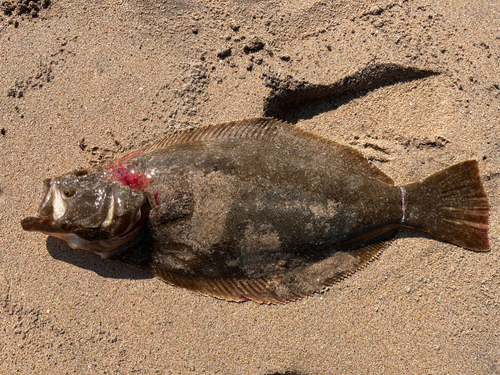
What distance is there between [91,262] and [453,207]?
327 cm

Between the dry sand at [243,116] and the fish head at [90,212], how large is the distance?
0.42 metres

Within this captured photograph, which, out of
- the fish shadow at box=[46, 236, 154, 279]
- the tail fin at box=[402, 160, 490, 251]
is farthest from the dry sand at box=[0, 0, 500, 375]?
the tail fin at box=[402, 160, 490, 251]

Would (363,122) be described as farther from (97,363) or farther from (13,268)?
(13,268)

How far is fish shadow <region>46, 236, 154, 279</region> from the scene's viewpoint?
3.00 m

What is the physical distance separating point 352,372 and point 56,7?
4468 mm

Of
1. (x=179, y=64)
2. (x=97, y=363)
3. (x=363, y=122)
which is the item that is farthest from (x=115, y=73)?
(x=97, y=363)

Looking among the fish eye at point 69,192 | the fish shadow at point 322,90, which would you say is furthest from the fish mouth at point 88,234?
the fish shadow at point 322,90

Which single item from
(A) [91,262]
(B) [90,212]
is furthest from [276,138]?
(A) [91,262]

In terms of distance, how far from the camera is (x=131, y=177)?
2.82 metres

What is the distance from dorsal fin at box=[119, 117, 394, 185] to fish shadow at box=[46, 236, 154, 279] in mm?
1005

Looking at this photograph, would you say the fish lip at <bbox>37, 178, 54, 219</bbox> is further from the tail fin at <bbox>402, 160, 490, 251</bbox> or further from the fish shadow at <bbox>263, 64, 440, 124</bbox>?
the tail fin at <bbox>402, 160, 490, 251</bbox>

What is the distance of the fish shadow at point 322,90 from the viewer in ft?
10.3

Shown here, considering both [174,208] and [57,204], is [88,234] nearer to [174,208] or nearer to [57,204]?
[57,204]

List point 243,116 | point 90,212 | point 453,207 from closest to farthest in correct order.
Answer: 1. point 90,212
2. point 453,207
3. point 243,116
